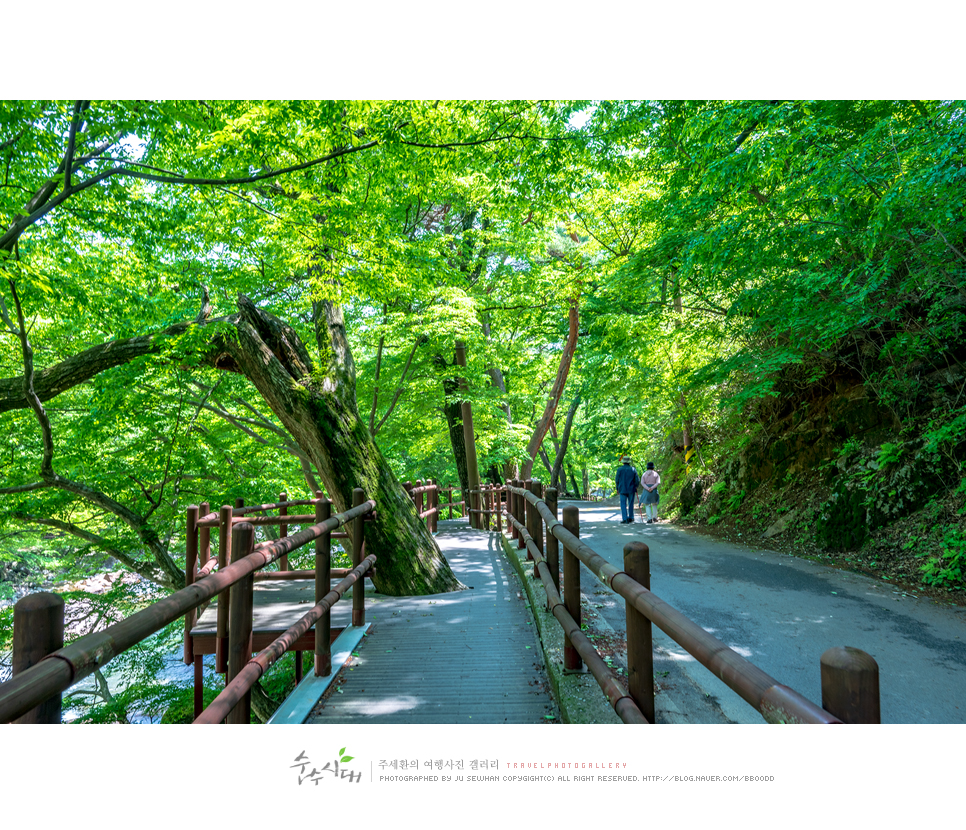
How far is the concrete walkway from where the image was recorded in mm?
2725

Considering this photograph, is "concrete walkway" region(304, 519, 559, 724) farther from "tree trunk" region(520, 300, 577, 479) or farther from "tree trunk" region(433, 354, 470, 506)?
"tree trunk" region(520, 300, 577, 479)

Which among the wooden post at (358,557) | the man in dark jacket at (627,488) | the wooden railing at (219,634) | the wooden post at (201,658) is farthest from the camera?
the man in dark jacket at (627,488)

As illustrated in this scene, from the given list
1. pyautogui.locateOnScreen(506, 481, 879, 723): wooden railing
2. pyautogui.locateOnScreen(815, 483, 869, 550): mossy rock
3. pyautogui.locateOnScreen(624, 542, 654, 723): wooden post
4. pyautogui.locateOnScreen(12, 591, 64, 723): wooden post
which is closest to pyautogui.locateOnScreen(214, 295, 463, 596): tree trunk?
pyautogui.locateOnScreen(506, 481, 879, 723): wooden railing

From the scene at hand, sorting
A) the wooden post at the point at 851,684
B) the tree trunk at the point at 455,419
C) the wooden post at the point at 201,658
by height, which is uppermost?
the tree trunk at the point at 455,419

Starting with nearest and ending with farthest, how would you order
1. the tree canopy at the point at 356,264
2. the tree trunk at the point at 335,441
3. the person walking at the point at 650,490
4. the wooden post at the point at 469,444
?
the tree canopy at the point at 356,264 < the tree trunk at the point at 335,441 < the person walking at the point at 650,490 < the wooden post at the point at 469,444

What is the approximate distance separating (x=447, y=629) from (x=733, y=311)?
5391mm

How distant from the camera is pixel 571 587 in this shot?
288cm

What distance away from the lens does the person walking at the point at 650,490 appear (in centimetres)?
1157

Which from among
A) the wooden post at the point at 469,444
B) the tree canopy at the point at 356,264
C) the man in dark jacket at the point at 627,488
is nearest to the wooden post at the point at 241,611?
the tree canopy at the point at 356,264

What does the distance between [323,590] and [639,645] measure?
2.16 meters

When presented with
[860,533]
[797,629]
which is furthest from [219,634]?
[860,533]

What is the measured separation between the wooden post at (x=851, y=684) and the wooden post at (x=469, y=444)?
430 inches

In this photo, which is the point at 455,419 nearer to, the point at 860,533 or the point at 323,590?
the point at 860,533

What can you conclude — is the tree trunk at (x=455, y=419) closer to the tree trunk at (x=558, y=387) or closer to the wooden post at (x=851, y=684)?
the tree trunk at (x=558, y=387)
